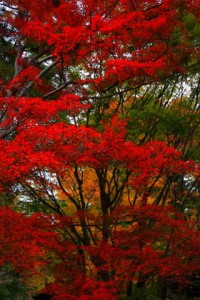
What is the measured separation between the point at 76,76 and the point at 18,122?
12.9 ft

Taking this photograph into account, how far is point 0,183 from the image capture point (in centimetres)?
773

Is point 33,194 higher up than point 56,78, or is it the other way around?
point 56,78

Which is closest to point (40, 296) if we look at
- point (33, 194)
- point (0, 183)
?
point (33, 194)

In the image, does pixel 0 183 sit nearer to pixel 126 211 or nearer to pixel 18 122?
pixel 18 122

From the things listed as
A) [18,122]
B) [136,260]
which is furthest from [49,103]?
[136,260]

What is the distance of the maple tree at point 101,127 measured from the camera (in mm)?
8281

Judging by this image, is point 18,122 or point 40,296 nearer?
point 18,122

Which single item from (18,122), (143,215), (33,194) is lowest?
(143,215)

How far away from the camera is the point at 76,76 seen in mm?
12023

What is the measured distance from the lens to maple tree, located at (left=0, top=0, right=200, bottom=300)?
8.28 m

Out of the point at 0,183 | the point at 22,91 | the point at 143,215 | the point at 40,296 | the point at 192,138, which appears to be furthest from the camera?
the point at 40,296

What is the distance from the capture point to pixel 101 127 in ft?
37.8

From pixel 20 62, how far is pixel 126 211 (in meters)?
5.12

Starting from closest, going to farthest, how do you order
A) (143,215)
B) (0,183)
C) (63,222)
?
(0,183) → (143,215) → (63,222)
